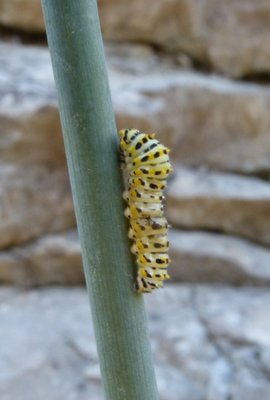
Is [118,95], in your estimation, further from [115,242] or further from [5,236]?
[115,242]

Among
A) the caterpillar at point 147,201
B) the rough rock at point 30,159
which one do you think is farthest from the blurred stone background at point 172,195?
the caterpillar at point 147,201

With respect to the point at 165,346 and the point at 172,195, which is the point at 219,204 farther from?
the point at 165,346

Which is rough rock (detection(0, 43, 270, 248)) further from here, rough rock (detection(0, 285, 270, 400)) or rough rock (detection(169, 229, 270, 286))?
rough rock (detection(0, 285, 270, 400))

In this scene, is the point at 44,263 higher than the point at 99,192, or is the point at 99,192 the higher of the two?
the point at 99,192

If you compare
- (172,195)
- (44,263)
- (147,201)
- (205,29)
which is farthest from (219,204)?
(147,201)

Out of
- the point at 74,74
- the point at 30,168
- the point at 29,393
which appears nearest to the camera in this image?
the point at 74,74

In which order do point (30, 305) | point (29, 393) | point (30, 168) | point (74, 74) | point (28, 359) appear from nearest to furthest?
point (74, 74), point (29, 393), point (28, 359), point (30, 305), point (30, 168)

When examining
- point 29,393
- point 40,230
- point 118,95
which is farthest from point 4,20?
point 29,393
